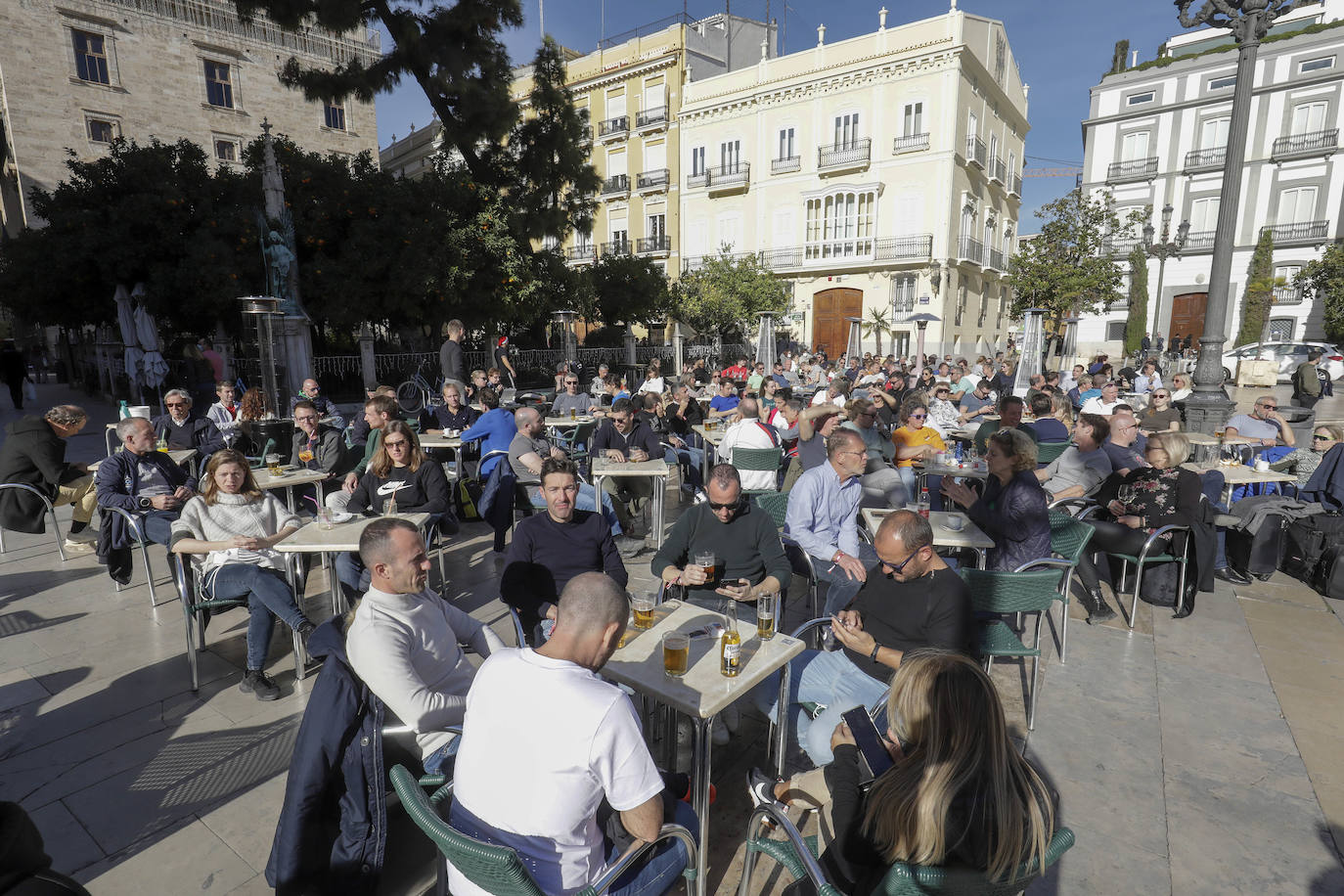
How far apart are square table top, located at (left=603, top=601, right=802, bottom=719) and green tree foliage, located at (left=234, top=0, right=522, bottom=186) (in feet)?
43.4

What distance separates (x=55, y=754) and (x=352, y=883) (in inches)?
77.3

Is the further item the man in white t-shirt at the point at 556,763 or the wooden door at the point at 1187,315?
the wooden door at the point at 1187,315

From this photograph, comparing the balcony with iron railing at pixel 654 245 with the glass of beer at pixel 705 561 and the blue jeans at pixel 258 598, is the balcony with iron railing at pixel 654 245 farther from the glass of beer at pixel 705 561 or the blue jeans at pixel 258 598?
the glass of beer at pixel 705 561

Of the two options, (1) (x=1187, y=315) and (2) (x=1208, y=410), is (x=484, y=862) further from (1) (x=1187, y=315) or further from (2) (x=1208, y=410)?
(1) (x=1187, y=315)

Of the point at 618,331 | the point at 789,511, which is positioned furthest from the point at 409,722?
the point at 618,331

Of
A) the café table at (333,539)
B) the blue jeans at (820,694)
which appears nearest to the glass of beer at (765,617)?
the blue jeans at (820,694)

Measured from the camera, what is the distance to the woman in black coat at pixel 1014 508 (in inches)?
157

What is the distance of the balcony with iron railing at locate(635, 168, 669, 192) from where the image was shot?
1171 inches

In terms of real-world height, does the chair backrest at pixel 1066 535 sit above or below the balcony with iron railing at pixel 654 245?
below

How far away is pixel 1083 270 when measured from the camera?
20.8 m

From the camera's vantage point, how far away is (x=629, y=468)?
18.4ft

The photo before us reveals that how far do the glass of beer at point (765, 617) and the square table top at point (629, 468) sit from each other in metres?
2.85

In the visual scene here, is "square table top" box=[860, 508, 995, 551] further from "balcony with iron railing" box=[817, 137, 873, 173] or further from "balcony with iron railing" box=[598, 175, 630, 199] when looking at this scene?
"balcony with iron railing" box=[598, 175, 630, 199]

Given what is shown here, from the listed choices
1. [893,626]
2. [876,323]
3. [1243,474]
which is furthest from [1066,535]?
[876,323]
